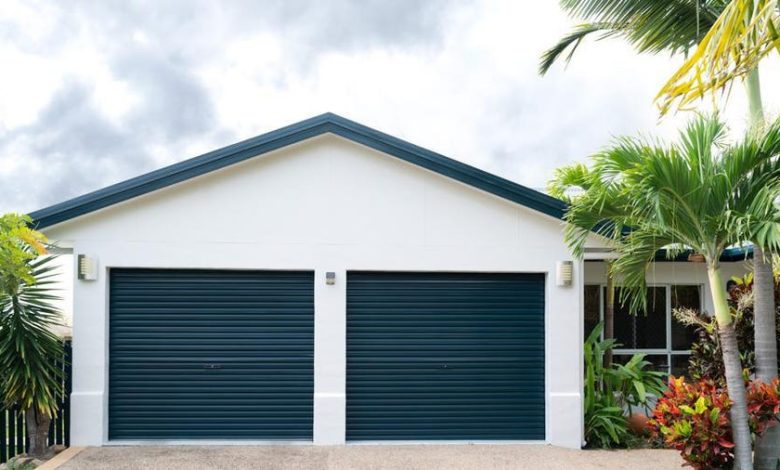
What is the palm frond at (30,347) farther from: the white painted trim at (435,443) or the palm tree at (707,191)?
the palm tree at (707,191)

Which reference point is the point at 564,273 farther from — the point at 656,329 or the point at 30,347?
the point at 30,347

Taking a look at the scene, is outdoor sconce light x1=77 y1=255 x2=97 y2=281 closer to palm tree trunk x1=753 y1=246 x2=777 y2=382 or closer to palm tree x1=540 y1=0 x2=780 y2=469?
palm tree x1=540 y1=0 x2=780 y2=469

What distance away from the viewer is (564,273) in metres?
9.04

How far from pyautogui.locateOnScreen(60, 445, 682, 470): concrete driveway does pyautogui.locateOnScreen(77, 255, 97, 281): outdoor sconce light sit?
2349 mm

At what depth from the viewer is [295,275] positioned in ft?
29.8

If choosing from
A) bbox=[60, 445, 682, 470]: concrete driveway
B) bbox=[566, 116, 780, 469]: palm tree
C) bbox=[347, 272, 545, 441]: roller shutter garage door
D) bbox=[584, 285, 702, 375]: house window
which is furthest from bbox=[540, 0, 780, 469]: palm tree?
bbox=[584, 285, 702, 375]: house window

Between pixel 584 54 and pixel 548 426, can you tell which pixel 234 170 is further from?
pixel 584 54

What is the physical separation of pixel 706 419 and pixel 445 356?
11.6 feet

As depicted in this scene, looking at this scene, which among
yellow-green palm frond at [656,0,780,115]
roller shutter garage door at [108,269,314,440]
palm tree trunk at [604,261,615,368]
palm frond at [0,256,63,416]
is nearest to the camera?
yellow-green palm frond at [656,0,780,115]

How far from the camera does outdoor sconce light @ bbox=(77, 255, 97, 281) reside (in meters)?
8.62

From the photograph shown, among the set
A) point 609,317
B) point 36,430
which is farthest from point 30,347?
point 609,317

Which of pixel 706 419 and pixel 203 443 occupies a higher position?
pixel 706 419

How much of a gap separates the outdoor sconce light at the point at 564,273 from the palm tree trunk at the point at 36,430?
7.33 m

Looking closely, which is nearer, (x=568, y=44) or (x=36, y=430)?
(x=36, y=430)
